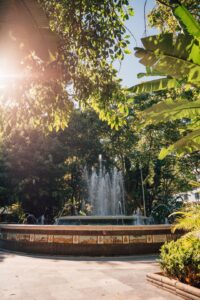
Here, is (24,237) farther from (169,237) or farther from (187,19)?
(187,19)

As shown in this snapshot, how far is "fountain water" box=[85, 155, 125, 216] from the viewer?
27609 millimetres

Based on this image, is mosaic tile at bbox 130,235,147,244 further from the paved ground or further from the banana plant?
the banana plant

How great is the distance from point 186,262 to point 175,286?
0.54 m

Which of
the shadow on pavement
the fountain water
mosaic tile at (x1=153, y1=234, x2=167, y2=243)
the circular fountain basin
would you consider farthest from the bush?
the fountain water

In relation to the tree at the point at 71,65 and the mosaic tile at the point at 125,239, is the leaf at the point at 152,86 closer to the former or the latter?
the tree at the point at 71,65

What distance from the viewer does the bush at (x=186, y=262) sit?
19.3ft

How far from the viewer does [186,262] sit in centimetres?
598

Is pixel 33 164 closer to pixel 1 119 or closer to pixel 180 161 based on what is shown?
pixel 180 161

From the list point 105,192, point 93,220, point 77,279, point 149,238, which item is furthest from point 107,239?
point 105,192

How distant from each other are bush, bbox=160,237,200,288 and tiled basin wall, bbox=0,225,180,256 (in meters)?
5.05

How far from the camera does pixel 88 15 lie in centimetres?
642

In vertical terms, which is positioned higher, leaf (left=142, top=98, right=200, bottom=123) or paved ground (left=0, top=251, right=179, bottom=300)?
leaf (left=142, top=98, right=200, bottom=123)

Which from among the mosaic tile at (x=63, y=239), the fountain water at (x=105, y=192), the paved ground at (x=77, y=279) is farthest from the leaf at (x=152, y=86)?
the fountain water at (x=105, y=192)

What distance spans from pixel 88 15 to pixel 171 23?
271 centimetres
